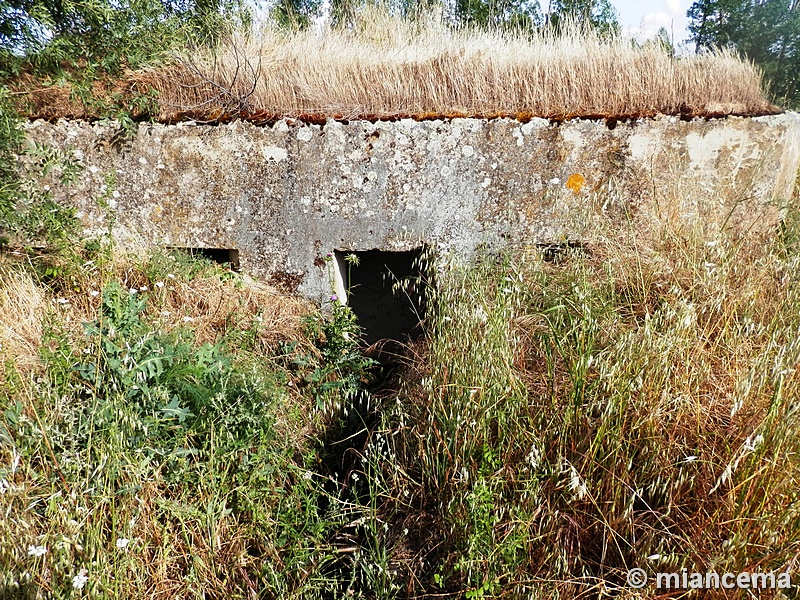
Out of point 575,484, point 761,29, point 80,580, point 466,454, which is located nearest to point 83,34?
point 80,580

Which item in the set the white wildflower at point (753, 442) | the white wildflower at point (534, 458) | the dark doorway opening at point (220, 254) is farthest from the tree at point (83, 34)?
the white wildflower at point (753, 442)

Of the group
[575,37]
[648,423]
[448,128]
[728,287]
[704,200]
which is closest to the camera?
[648,423]

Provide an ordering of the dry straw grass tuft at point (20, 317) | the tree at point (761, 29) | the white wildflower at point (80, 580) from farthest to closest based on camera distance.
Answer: the tree at point (761, 29) → the dry straw grass tuft at point (20, 317) → the white wildflower at point (80, 580)

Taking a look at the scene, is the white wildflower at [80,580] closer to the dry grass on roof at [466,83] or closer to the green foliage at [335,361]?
the green foliage at [335,361]

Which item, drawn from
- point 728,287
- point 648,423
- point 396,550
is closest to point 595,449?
point 648,423

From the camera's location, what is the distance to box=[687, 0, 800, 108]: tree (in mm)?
6745

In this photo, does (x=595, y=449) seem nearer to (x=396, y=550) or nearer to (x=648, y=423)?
(x=648, y=423)

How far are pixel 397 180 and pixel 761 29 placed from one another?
7.17 metres

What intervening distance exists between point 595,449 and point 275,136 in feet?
9.24

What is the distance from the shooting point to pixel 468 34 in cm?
430

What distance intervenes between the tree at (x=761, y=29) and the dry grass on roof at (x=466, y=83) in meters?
3.39

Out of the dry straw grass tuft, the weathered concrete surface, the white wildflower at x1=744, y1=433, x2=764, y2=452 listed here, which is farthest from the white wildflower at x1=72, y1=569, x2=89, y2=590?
the weathered concrete surface

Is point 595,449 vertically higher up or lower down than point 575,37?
lower down

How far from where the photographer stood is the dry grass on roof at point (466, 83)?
3.50 m
